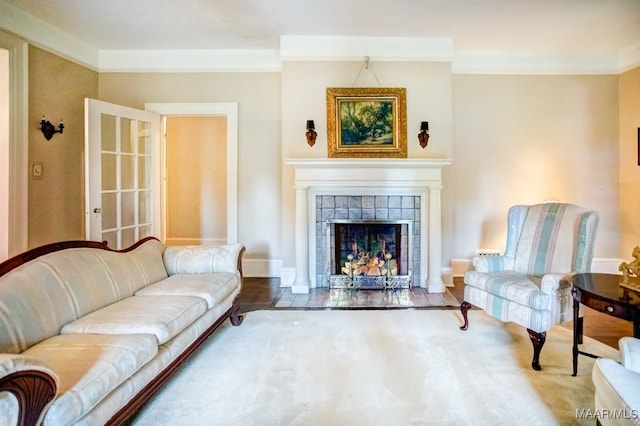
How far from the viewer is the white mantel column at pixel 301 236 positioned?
427 cm

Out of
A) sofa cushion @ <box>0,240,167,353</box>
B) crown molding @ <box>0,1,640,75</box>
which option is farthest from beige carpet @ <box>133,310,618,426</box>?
crown molding @ <box>0,1,640,75</box>

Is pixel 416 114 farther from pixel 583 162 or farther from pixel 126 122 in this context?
pixel 126 122

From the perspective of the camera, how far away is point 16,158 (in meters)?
3.56

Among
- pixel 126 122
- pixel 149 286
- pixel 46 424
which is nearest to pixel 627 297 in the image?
pixel 46 424

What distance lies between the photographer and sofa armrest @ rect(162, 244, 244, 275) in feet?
10.2

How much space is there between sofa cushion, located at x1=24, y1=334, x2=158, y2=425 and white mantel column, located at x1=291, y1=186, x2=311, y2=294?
8.12ft

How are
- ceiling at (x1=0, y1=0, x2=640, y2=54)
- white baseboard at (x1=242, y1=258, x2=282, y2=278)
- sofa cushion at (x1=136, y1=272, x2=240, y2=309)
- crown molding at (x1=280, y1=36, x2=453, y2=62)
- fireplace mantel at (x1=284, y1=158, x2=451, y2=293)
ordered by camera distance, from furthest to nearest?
white baseboard at (x1=242, y1=258, x2=282, y2=278)
crown molding at (x1=280, y1=36, x2=453, y2=62)
fireplace mantel at (x1=284, y1=158, x2=451, y2=293)
ceiling at (x1=0, y1=0, x2=640, y2=54)
sofa cushion at (x1=136, y1=272, x2=240, y2=309)

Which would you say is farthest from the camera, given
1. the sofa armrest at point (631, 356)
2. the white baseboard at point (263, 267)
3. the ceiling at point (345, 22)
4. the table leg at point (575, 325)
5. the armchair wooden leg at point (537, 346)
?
the white baseboard at point (263, 267)

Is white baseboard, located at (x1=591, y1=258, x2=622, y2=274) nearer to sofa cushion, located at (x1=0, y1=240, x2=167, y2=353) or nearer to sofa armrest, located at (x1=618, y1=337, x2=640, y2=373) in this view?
sofa armrest, located at (x1=618, y1=337, x2=640, y2=373)

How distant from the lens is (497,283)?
2.79 metres

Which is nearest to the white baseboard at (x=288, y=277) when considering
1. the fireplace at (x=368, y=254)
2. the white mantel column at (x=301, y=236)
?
the white mantel column at (x=301, y=236)

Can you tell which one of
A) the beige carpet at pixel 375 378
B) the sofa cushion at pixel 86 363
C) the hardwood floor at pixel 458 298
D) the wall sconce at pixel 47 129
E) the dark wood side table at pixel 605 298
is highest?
the wall sconce at pixel 47 129

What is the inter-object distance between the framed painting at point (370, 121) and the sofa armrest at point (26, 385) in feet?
11.4

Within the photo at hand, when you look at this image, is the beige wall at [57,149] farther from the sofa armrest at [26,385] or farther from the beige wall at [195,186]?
the sofa armrest at [26,385]
